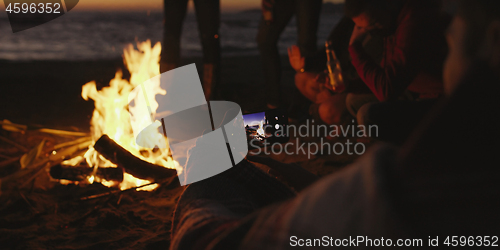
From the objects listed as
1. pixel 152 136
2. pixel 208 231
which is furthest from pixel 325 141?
pixel 208 231

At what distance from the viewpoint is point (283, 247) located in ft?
→ 2.10

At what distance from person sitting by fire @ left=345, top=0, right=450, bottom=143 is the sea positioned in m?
10.1

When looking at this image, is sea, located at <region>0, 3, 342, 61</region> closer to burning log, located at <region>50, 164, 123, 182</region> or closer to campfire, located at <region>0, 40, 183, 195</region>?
campfire, located at <region>0, 40, 183, 195</region>

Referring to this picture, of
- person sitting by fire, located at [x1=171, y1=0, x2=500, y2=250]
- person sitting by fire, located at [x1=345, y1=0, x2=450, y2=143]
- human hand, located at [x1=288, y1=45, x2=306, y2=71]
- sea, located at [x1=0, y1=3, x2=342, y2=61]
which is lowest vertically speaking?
sea, located at [x1=0, y1=3, x2=342, y2=61]

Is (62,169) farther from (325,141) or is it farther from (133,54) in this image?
(325,141)

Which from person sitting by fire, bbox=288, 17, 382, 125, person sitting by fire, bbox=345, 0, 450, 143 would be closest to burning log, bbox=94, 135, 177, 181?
person sitting by fire, bbox=345, 0, 450, 143

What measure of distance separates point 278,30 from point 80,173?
310 centimetres

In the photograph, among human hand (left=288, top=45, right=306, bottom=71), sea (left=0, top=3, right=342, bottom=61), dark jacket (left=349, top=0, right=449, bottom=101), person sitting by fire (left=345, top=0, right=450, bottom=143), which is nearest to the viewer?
person sitting by fire (left=345, top=0, right=450, bottom=143)

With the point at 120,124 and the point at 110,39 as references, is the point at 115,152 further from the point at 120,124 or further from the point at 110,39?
the point at 110,39

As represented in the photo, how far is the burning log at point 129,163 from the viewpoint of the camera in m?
2.73

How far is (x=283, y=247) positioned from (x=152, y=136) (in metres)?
2.95

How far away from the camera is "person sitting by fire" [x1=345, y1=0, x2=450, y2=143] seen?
2.29 m

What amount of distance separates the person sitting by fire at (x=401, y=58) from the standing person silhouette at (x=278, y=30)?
4.62ft

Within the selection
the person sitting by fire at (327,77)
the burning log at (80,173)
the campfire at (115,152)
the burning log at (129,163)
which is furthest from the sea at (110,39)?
the burning log at (129,163)
